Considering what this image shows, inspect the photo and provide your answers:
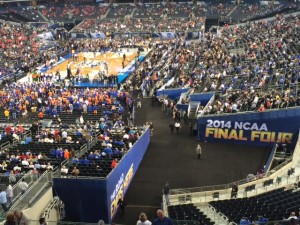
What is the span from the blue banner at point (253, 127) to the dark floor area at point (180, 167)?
1.79 ft

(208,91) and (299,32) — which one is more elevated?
(299,32)

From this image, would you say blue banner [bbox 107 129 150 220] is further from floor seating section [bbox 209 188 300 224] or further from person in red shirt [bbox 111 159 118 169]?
floor seating section [bbox 209 188 300 224]

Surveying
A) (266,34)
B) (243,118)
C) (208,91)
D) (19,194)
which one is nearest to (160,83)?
(208,91)

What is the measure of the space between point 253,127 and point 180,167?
5.44m

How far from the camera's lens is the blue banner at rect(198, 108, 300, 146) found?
24.1 metres

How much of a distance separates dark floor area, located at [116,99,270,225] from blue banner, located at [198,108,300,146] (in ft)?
1.79

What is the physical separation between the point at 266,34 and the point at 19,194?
3709 centimetres

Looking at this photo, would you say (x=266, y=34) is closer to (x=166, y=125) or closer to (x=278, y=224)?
(x=166, y=125)

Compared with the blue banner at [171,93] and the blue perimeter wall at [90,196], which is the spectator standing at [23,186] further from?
the blue banner at [171,93]

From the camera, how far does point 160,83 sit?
36.4 m

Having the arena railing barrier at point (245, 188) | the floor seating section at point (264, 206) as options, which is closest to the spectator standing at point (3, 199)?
the arena railing barrier at point (245, 188)

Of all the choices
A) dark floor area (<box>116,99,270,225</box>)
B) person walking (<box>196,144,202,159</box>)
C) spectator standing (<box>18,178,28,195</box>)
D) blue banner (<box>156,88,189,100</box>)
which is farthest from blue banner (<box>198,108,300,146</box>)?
spectator standing (<box>18,178,28,195</box>)

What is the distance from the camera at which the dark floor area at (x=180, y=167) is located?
1927 centimetres

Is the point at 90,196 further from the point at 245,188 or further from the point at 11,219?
the point at 11,219
